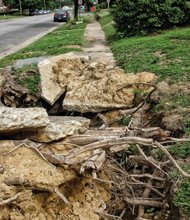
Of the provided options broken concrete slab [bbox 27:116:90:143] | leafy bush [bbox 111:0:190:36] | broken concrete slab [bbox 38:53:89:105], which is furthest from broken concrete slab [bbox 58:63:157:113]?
leafy bush [bbox 111:0:190:36]

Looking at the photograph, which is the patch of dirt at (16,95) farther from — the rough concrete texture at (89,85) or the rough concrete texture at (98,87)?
the rough concrete texture at (98,87)

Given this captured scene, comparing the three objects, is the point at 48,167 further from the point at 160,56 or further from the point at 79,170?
the point at 160,56

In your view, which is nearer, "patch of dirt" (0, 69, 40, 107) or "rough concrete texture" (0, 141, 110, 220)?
"rough concrete texture" (0, 141, 110, 220)

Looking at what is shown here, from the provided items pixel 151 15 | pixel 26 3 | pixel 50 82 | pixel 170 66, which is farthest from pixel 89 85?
pixel 26 3

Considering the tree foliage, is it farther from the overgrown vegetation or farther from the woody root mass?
the woody root mass

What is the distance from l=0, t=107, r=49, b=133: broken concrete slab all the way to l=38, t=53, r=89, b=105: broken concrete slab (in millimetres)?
2654

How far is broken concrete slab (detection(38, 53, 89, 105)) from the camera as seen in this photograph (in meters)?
9.31

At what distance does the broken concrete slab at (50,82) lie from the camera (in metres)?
9.31

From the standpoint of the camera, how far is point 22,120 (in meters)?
6.38

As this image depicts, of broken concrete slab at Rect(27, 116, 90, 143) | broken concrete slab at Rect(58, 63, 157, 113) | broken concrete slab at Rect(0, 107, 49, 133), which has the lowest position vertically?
broken concrete slab at Rect(58, 63, 157, 113)

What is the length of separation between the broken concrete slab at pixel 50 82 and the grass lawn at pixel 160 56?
2009 millimetres

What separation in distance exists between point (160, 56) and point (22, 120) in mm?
6815

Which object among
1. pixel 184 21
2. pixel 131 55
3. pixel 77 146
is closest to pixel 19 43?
pixel 184 21

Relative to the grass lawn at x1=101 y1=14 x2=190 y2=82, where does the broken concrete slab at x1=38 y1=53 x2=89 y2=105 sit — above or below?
above
